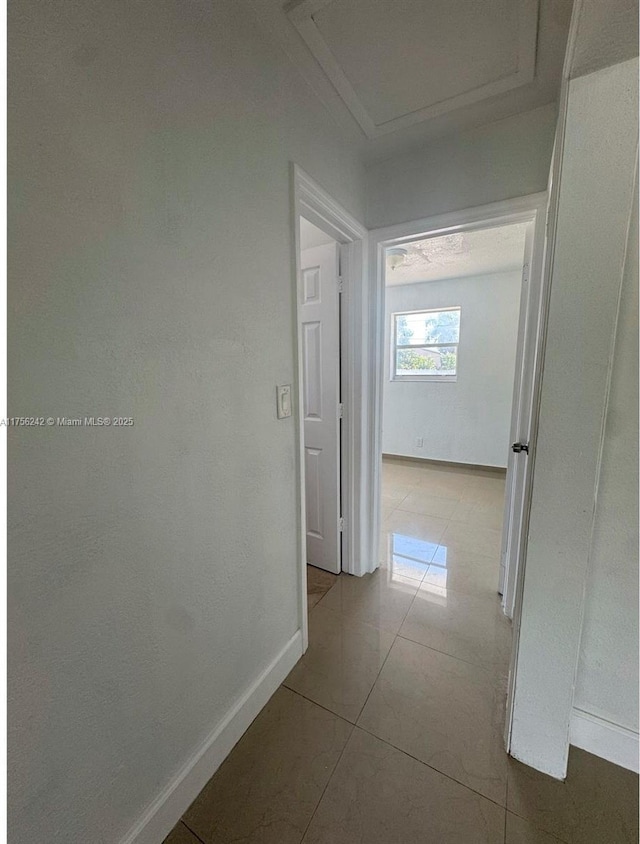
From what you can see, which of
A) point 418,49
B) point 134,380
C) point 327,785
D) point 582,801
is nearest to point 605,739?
point 582,801

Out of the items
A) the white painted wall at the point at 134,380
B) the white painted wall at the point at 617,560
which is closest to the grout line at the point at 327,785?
the white painted wall at the point at 134,380

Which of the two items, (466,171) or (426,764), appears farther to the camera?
(466,171)

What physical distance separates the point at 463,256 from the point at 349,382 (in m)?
2.31

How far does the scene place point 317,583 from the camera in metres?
2.21

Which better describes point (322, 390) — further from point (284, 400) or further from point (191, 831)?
point (191, 831)

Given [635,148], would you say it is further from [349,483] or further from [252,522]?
[349,483]

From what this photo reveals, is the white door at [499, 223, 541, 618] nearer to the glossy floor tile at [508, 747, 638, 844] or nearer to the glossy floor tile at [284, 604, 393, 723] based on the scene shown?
the glossy floor tile at [508, 747, 638, 844]

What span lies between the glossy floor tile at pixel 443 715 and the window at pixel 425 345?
11.5 ft

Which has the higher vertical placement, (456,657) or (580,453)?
(580,453)

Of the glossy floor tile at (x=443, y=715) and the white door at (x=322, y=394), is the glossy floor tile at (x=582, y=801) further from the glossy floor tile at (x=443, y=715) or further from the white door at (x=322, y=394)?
the white door at (x=322, y=394)

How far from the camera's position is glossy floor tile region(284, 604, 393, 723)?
4.67 ft

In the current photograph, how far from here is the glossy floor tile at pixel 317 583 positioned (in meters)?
2.06

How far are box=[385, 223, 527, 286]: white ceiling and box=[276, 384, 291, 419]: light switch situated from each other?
1.77m

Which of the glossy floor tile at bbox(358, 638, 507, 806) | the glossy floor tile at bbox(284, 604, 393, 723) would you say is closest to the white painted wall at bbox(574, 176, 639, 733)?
the glossy floor tile at bbox(358, 638, 507, 806)
